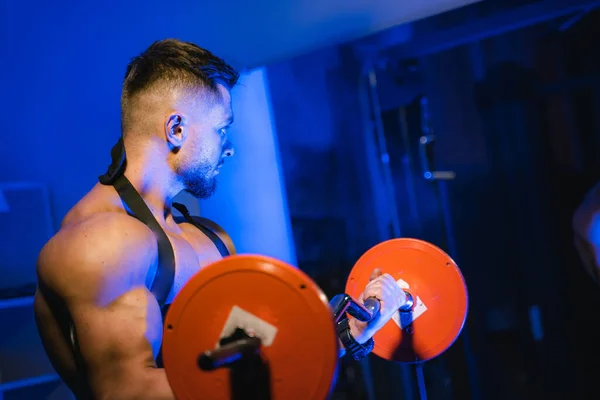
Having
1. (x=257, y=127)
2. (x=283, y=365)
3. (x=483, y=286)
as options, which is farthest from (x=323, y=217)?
(x=283, y=365)

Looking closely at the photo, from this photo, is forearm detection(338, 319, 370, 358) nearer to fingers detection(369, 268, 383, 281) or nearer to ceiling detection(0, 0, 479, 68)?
fingers detection(369, 268, 383, 281)

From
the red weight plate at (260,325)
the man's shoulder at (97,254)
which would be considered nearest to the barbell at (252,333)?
the red weight plate at (260,325)

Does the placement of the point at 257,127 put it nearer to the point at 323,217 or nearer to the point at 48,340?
the point at 323,217

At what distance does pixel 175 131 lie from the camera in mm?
1673

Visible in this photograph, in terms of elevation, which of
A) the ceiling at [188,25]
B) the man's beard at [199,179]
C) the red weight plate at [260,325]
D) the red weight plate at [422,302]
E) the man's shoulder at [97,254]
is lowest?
the red weight plate at [422,302]

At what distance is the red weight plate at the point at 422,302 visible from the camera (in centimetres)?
172

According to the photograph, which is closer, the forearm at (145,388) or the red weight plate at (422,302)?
the forearm at (145,388)

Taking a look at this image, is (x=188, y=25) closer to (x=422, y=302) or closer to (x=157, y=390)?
(x=422, y=302)

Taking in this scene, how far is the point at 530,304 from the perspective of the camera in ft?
7.57

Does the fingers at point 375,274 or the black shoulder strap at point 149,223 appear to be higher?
the black shoulder strap at point 149,223

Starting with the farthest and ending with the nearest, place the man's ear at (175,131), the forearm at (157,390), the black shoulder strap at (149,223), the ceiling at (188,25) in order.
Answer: the ceiling at (188,25) → the man's ear at (175,131) → the black shoulder strap at (149,223) → the forearm at (157,390)

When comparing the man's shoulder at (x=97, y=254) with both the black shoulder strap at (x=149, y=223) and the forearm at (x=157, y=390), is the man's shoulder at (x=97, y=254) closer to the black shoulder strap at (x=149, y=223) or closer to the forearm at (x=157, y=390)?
the black shoulder strap at (x=149, y=223)

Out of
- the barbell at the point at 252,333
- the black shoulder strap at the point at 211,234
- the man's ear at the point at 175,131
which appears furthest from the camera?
the black shoulder strap at the point at 211,234

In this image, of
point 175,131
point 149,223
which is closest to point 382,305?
point 149,223
